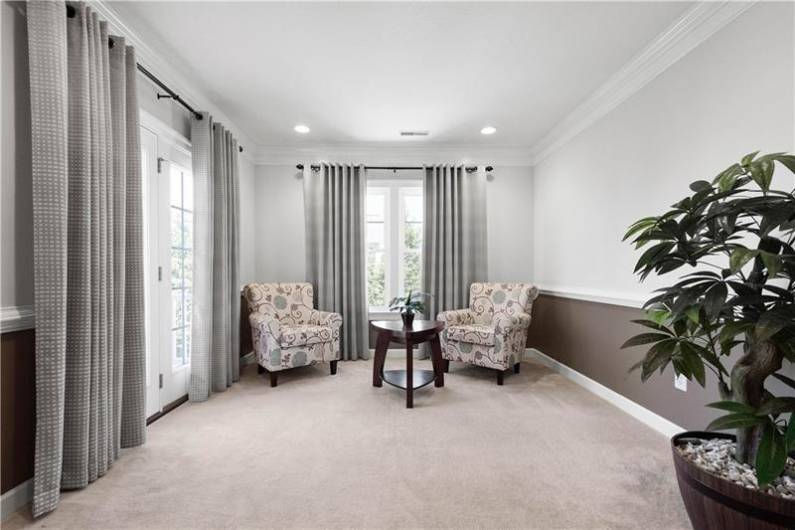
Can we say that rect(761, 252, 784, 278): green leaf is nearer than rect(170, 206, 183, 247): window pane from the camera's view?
Yes

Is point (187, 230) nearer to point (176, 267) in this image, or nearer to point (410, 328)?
point (176, 267)

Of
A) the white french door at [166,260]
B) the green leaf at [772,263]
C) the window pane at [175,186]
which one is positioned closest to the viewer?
the green leaf at [772,263]

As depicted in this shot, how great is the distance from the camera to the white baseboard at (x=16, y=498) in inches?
62.6

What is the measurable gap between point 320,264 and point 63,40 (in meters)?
2.87

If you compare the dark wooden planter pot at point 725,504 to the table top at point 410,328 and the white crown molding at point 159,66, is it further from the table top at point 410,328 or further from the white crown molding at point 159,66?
the white crown molding at point 159,66

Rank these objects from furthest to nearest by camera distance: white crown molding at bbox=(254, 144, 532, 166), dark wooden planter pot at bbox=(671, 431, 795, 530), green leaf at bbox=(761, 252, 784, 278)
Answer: white crown molding at bbox=(254, 144, 532, 166)
dark wooden planter pot at bbox=(671, 431, 795, 530)
green leaf at bbox=(761, 252, 784, 278)

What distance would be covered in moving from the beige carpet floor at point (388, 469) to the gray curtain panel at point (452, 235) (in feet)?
5.06

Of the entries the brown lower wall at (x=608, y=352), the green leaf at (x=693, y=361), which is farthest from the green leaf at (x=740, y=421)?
the brown lower wall at (x=608, y=352)

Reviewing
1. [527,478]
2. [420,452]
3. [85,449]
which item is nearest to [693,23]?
[527,478]

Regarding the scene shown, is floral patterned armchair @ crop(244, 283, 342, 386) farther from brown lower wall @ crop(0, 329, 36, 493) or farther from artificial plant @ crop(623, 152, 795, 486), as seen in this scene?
artificial plant @ crop(623, 152, 795, 486)

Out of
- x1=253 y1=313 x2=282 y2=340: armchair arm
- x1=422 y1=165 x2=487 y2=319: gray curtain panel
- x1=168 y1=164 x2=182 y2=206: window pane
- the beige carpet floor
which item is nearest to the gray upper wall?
the beige carpet floor

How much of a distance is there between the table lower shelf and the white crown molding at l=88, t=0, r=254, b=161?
9.47 ft

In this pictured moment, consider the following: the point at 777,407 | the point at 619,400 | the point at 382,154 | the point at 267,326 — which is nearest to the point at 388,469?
the point at 777,407

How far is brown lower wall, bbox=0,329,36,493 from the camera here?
1589 millimetres
